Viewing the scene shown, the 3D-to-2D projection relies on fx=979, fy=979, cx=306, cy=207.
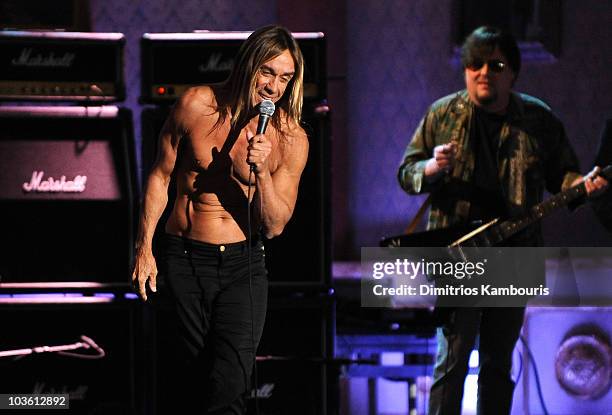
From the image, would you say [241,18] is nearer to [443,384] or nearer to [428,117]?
[428,117]

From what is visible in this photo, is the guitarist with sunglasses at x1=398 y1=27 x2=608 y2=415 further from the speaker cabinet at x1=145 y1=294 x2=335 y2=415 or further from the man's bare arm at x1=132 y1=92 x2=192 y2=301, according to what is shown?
the man's bare arm at x1=132 y1=92 x2=192 y2=301

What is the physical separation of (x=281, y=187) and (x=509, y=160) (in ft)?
3.86

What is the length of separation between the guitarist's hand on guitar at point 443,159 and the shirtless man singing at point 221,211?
778 mm

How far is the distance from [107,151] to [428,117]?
1398mm

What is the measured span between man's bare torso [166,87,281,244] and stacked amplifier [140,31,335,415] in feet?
3.10

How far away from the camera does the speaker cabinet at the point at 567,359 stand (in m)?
4.46

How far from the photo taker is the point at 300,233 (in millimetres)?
4289

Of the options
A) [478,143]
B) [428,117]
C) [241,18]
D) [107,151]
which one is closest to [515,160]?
[478,143]

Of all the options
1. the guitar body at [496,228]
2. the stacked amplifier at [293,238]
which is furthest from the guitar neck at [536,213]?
the stacked amplifier at [293,238]

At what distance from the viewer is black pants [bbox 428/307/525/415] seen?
3947 millimetres

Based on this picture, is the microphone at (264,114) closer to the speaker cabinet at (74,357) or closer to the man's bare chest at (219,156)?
the man's bare chest at (219,156)

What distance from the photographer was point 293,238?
169 inches

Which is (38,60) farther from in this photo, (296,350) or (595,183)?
(595,183)

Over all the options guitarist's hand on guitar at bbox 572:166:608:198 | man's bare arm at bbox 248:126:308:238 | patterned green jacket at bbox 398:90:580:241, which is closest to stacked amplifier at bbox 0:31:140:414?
man's bare arm at bbox 248:126:308:238
